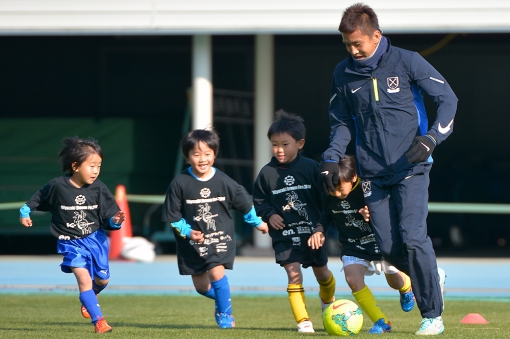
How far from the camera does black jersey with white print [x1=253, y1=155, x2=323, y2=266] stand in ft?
20.8

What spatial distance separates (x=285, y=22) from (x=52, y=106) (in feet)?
30.9

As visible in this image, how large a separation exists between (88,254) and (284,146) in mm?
1728

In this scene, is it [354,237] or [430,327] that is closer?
[430,327]

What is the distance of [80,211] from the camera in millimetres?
6375

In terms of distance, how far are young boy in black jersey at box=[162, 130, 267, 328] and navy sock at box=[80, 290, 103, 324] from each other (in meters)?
0.76

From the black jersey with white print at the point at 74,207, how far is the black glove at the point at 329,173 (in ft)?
5.97

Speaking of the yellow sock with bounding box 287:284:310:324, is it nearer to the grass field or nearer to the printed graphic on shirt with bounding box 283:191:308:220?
the grass field

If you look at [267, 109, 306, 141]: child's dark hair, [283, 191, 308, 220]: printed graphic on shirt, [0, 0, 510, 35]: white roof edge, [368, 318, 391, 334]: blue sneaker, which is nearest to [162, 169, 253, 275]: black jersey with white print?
[283, 191, 308, 220]: printed graphic on shirt

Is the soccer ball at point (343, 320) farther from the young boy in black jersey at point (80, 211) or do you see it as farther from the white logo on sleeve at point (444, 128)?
the young boy in black jersey at point (80, 211)

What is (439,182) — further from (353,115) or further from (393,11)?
(353,115)

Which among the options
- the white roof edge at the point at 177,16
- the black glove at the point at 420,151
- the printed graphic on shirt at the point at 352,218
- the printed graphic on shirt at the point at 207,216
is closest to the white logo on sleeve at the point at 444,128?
the black glove at the point at 420,151

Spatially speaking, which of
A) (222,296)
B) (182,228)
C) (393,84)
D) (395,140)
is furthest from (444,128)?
(222,296)

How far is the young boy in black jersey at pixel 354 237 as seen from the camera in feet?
19.2

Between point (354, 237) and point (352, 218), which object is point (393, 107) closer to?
point (352, 218)
